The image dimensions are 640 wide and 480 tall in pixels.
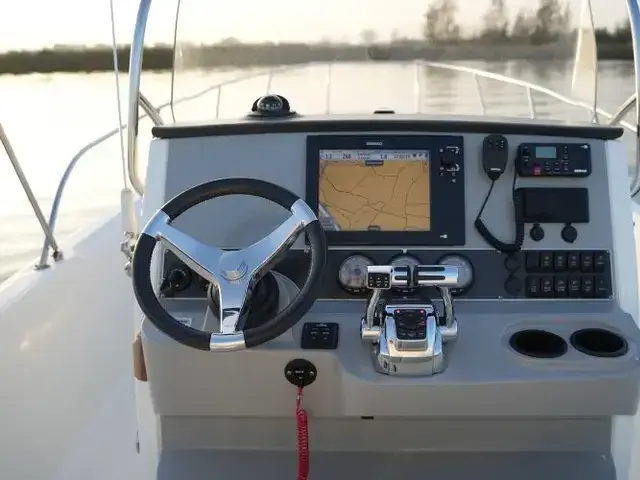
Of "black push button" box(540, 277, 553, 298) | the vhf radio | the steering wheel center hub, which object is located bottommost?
"black push button" box(540, 277, 553, 298)

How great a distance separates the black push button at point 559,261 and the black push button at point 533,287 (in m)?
0.05

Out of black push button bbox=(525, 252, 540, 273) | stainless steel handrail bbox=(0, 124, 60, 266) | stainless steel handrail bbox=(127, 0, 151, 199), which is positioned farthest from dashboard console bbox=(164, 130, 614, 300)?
stainless steel handrail bbox=(0, 124, 60, 266)

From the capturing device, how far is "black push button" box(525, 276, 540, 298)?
1.57 meters

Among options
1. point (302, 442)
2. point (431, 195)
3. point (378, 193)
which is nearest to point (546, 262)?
point (431, 195)

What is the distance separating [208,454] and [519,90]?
2.53 metres

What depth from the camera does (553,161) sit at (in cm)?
160

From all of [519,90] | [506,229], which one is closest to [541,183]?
[506,229]

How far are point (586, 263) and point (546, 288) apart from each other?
100mm

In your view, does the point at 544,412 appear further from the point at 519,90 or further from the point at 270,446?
the point at 519,90

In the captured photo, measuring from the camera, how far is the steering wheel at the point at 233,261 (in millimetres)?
1263

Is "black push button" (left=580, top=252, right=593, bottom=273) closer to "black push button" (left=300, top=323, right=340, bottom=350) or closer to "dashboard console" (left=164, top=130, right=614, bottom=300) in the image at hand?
"dashboard console" (left=164, top=130, right=614, bottom=300)

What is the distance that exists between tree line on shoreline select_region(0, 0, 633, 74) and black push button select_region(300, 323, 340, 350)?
136 centimetres

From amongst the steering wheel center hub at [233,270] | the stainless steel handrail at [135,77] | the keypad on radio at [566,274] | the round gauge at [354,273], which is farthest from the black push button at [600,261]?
the stainless steel handrail at [135,77]

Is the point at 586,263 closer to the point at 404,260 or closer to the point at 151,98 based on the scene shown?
the point at 404,260
